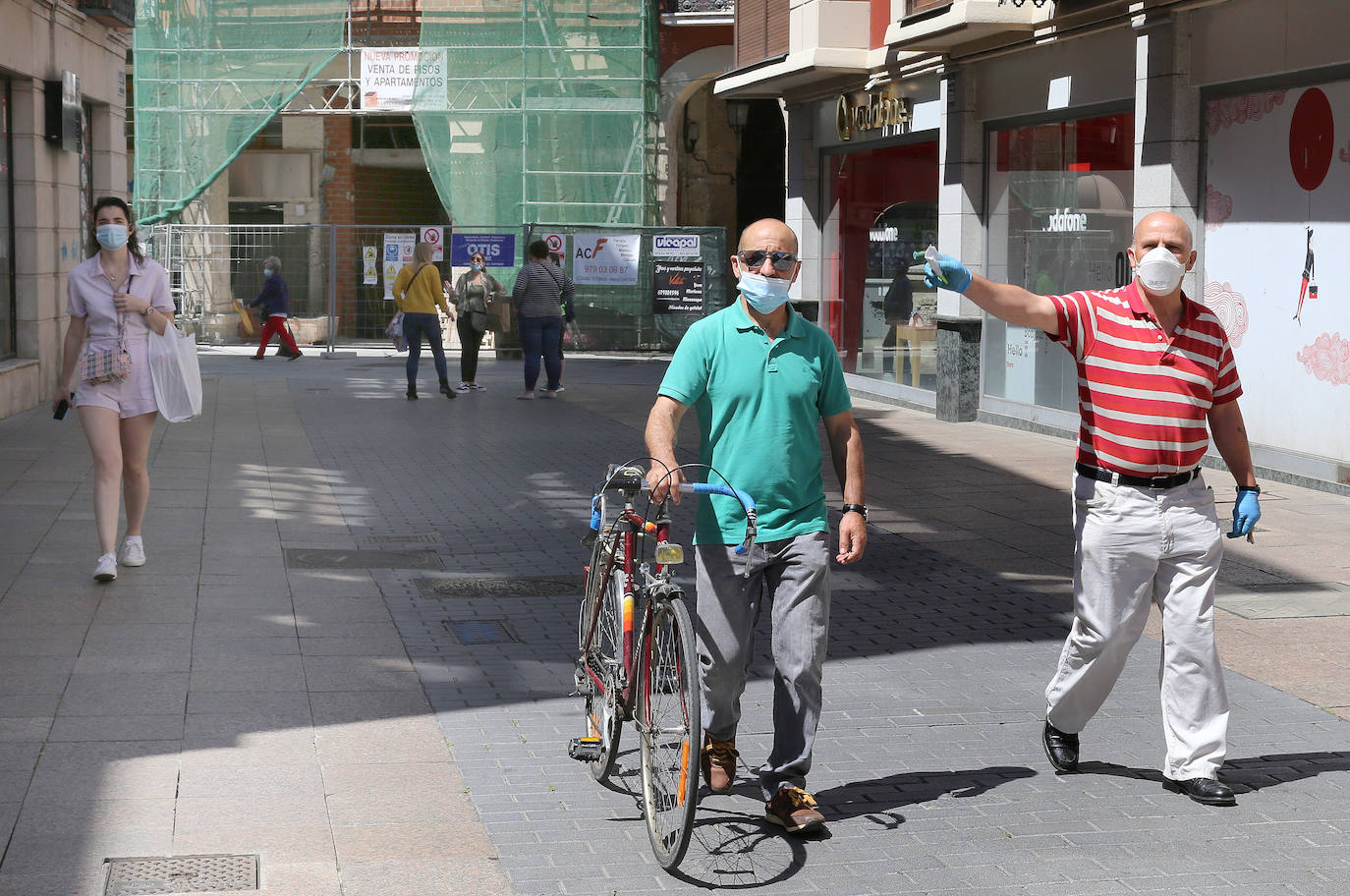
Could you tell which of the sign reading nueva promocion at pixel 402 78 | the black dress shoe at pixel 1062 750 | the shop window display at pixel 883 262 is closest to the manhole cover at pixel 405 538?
the black dress shoe at pixel 1062 750

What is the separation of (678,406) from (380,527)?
5838 millimetres

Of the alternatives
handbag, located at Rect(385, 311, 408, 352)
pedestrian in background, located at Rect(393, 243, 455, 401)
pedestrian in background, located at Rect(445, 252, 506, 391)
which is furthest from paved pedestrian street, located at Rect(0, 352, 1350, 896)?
handbag, located at Rect(385, 311, 408, 352)

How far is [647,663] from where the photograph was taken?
494cm

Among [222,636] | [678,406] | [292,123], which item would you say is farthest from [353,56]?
[678,406]

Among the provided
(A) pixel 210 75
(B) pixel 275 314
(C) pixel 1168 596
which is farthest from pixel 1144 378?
(A) pixel 210 75

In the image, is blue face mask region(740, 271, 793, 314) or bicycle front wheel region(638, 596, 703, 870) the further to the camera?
blue face mask region(740, 271, 793, 314)

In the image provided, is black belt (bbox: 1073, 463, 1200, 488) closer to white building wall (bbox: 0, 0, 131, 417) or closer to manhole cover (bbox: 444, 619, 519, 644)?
manhole cover (bbox: 444, 619, 519, 644)

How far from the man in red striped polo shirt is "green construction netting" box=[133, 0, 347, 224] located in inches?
979

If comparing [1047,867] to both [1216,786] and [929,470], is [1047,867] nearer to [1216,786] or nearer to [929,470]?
[1216,786]

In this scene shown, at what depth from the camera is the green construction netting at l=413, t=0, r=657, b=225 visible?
2886 cm

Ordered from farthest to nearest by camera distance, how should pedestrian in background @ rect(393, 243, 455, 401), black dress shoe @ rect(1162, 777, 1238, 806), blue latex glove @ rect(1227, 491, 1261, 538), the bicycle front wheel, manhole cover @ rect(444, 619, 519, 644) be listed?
1. pedestrian in background @ rect(393, 243, 455, 401)
2. manhole cover @ rect(444, 619, 519, 644)
3. blue latex glove @ rect(1227, 491, 1261, 538)
4. black dress shoe @ rect(1162, 777, 1238, 806)
5. the bicycle front wheel

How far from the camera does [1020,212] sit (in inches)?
680

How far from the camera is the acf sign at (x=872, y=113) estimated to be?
63.9 feet

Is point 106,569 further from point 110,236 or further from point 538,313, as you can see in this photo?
point 538,313
